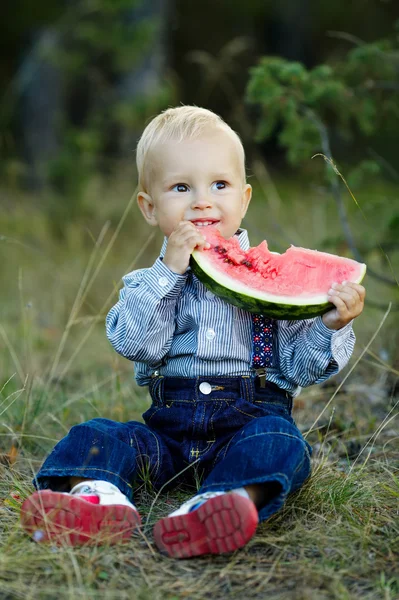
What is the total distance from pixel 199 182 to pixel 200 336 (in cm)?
60

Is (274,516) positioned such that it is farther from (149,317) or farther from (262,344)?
(149,317)

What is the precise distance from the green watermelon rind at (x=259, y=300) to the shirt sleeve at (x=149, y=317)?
0.31ft

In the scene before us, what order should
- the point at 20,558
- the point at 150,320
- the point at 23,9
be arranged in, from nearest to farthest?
1. the point at 20,558
2. the point at 150,320
3. the point at 23,9

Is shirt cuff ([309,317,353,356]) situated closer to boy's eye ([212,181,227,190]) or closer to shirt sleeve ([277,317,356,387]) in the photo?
shirt sleeve ([277,317,356,387])

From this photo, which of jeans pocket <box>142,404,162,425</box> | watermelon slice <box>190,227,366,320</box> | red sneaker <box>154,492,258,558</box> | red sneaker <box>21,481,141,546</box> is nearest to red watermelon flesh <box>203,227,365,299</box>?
watermelon slice <box>190,227,366,320</box>

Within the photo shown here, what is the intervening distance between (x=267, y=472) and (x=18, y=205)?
658cm

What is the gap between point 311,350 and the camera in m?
2.87

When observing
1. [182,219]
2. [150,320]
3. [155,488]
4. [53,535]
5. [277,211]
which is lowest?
[277,211]

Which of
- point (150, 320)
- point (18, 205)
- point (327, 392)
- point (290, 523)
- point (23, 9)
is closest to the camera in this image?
point (290, 523)

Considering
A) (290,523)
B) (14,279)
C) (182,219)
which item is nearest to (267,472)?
(290,523)

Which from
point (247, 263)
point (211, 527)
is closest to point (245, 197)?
point (247, 263)

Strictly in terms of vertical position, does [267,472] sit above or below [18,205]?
above

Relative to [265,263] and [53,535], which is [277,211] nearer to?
[265,263]

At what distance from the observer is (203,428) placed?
9.45 feet
